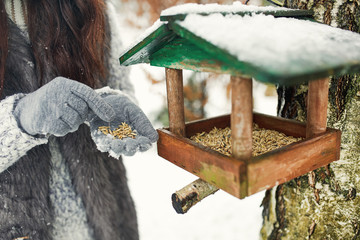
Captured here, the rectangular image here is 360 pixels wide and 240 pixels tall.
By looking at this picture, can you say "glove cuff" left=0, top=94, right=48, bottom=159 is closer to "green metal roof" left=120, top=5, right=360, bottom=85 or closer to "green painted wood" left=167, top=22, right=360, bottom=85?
"green metal roof" left=120, top=5, right=360, bottom=85

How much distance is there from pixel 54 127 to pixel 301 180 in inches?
34.6

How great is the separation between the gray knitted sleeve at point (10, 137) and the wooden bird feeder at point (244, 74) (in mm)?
397

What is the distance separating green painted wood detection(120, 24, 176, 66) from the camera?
0.75 metres

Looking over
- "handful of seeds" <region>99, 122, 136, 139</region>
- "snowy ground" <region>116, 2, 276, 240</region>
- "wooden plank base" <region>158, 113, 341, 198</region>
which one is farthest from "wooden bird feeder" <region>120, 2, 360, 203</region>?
"snowy ground" <region>116, 2, 276, 240</region>

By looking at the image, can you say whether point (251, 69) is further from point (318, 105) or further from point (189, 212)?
point (189, 212)

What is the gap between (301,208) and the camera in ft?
3.63

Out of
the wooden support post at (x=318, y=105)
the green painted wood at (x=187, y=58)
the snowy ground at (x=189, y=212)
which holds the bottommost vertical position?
the snowy ground at (x=189, y=212)

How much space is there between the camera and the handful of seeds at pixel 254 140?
86cm

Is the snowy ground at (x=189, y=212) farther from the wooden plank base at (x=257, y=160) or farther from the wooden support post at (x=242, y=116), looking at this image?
the wooden support post at (x=242, y=116)

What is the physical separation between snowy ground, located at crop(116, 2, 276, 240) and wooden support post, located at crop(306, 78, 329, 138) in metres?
1.19

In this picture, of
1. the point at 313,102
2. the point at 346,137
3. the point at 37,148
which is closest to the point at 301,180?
the point at 346,137

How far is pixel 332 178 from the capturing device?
1.03m

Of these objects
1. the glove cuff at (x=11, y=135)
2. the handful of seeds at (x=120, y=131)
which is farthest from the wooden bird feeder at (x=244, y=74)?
the glove cuff at (x=11, y=135)

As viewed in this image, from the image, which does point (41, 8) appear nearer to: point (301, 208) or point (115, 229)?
point (115, 229)
